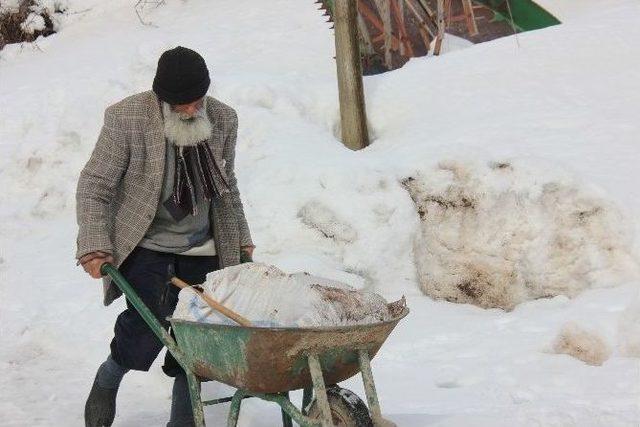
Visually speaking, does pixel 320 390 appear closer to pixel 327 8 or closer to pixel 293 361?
pixel 293 361

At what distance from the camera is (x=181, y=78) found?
3807 mm

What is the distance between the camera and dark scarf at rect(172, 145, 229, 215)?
13.4 ft

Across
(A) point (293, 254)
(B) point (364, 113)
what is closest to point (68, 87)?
(B) point (364, 113)

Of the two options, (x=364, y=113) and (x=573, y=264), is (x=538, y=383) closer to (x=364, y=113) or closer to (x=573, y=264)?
(x=573, y=264)

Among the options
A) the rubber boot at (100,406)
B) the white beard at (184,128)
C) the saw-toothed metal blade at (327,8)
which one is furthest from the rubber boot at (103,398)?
the saw-toothed metal blade at (327,8)

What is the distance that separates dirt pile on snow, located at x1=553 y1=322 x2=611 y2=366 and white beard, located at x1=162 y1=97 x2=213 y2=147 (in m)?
2.42

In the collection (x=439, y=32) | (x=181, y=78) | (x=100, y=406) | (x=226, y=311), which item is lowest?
(x=439, y=32)

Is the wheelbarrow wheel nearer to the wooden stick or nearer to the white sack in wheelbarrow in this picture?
the white sack in wheelbarrow

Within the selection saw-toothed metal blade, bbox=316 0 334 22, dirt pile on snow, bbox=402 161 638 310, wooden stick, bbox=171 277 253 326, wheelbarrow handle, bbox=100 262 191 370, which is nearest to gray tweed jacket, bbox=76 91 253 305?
wheelbarrow handle, bbox=100 262 191 370

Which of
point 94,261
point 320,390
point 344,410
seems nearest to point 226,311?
point 320,390

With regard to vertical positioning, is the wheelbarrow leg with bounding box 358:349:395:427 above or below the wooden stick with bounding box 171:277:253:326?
below

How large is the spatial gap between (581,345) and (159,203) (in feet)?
8.03

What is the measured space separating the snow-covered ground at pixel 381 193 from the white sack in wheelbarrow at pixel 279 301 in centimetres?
104

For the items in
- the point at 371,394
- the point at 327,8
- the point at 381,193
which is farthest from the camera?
the point at 327,8
